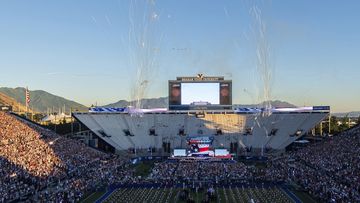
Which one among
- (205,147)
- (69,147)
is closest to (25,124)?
(69,147)

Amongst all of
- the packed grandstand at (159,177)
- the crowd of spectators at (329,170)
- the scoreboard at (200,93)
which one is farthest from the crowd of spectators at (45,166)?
the crowd of spectators at (329,170)

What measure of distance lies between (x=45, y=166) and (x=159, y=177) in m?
10.6

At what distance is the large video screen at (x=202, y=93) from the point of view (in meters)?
65.9

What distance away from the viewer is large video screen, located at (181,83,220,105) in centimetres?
6594

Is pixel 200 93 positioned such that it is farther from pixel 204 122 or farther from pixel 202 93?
pixel 204 122

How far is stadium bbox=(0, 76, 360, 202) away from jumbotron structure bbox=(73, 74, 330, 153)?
152 mm

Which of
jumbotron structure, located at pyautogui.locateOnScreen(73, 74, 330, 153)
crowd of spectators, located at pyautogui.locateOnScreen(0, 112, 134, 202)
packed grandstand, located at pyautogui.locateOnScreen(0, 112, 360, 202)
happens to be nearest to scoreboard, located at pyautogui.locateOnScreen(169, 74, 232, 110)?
jumbotron structure, located at pyautogui.locateOnScreen(73, 74, 330, 153)

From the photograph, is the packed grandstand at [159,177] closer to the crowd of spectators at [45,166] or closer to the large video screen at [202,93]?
the crowd of spectators at [45,166]

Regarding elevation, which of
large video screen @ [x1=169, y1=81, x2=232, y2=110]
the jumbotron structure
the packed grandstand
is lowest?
the packed grandstand

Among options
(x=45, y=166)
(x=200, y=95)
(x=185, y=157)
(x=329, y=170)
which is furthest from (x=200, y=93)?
(x=45, y=166)

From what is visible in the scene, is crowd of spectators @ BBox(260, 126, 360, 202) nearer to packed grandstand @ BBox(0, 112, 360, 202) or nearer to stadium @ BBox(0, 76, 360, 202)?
packed grandstand @ BBox(0, 112, 360, 202)

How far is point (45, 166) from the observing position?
40.4 m

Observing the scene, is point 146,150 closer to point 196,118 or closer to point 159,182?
point 196,118

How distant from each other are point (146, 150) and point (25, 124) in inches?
715
